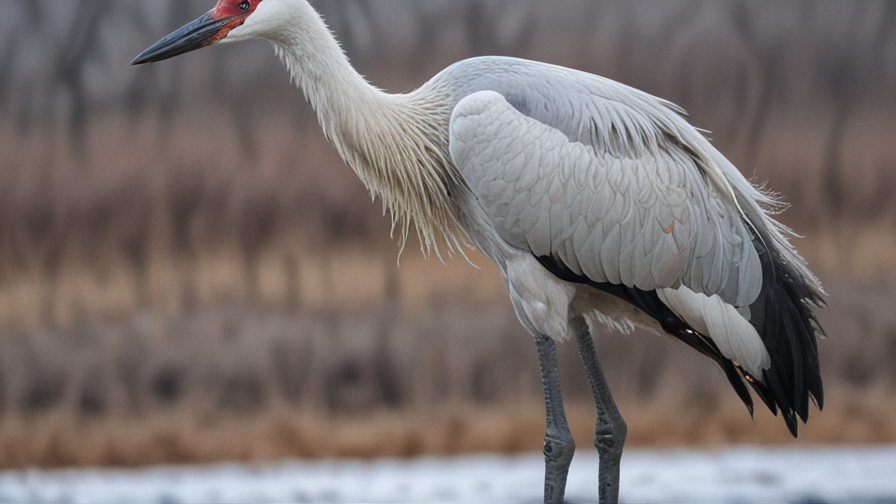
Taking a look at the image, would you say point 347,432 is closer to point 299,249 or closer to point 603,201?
point 299,249

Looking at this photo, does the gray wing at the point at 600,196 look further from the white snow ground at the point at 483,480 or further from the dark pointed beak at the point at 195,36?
the white snow ground at the point at 483,480

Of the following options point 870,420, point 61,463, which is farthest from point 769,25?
point 61,463

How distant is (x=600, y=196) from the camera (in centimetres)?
192

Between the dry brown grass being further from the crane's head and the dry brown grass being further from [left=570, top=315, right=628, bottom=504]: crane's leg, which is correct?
the crane's head

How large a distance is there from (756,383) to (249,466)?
1.90m

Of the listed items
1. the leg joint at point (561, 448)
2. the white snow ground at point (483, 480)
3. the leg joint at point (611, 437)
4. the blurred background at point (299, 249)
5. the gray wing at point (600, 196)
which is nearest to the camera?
the gray wing at point (600, 196)

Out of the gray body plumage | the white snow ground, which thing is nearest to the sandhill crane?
the gray body plumage

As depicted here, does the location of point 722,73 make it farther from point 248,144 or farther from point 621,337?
point 248,144

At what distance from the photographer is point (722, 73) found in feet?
10.5

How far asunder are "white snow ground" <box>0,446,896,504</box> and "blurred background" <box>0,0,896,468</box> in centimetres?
6

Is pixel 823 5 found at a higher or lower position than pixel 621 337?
higher

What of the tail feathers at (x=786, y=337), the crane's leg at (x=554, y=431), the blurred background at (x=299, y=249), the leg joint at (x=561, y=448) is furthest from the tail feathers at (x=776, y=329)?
the blurred background at (x=299, y=249)

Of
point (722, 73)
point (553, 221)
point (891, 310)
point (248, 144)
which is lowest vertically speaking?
point (891, 310)

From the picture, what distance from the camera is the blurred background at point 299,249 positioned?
123 inches
